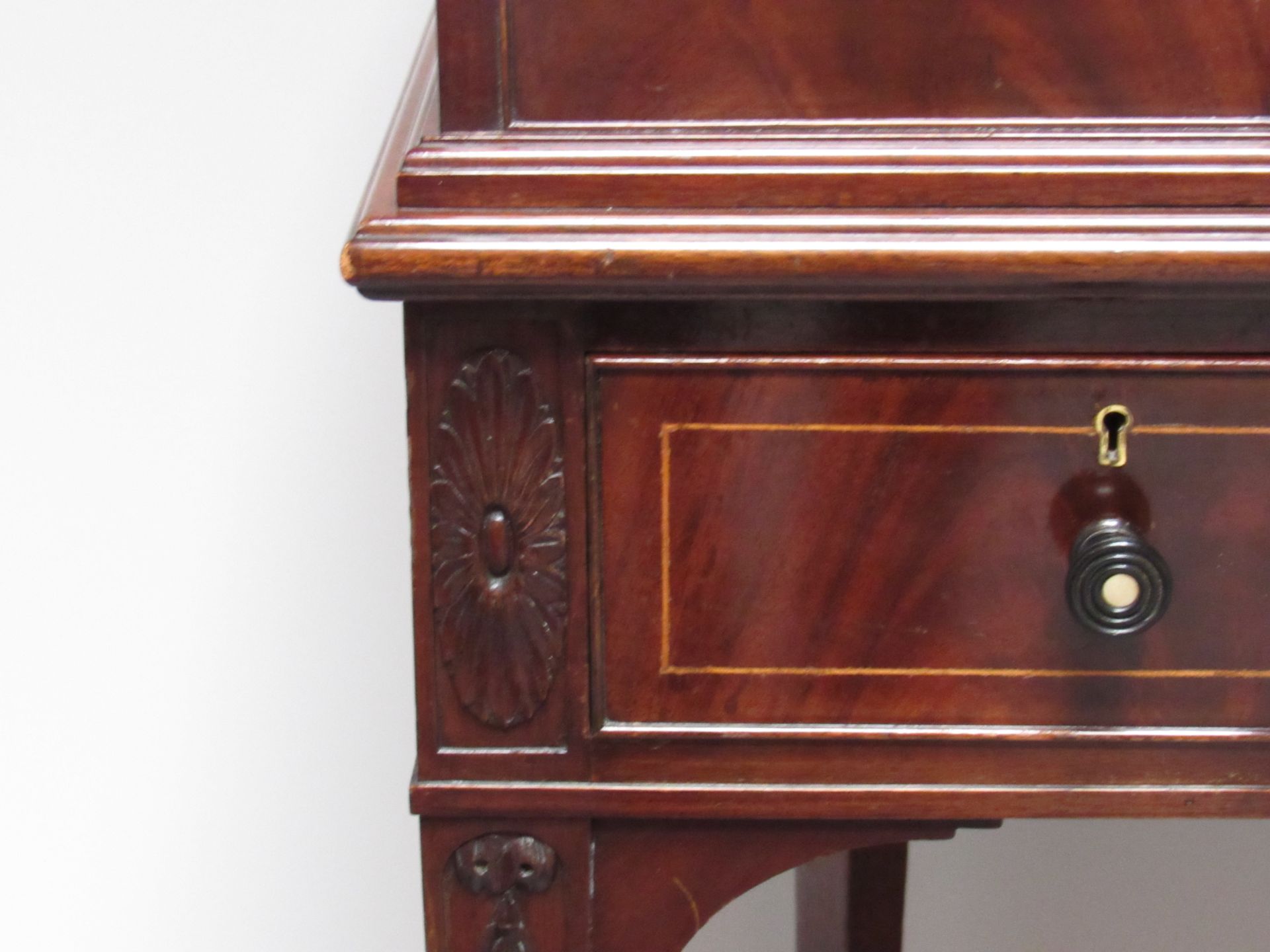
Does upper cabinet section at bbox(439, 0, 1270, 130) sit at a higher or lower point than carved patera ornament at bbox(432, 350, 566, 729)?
higher

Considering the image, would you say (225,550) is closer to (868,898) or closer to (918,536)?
(868,898)

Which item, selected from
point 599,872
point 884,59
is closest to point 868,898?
point 599,872

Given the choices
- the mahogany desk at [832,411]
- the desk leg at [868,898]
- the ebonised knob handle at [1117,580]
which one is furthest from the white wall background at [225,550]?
the ebonised knob handle at [1117,580]

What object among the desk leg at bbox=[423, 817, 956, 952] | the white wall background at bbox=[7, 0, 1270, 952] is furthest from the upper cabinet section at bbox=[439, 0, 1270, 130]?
the white wall background at bbox=[7, 0, 1270, 952]

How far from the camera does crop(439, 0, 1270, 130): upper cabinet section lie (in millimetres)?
457

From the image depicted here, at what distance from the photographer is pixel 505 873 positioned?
519 mm

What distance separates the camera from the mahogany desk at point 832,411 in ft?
1.47

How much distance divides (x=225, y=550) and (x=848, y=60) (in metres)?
0.60

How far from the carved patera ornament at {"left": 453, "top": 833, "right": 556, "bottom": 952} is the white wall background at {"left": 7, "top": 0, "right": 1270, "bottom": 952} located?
41cm

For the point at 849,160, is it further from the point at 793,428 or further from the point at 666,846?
the point at 666,846

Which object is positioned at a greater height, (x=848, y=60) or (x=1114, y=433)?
(x=848, y=60)

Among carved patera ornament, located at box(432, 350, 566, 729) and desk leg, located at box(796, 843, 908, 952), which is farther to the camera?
desk leg, located at box(796, 843, 908, 952)

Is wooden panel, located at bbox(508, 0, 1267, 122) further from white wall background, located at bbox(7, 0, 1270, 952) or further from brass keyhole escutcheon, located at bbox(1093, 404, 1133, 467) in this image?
white wall background, located at bbox(7, 0, 1270, 952)

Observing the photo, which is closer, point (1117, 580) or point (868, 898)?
point (1117, 580)
